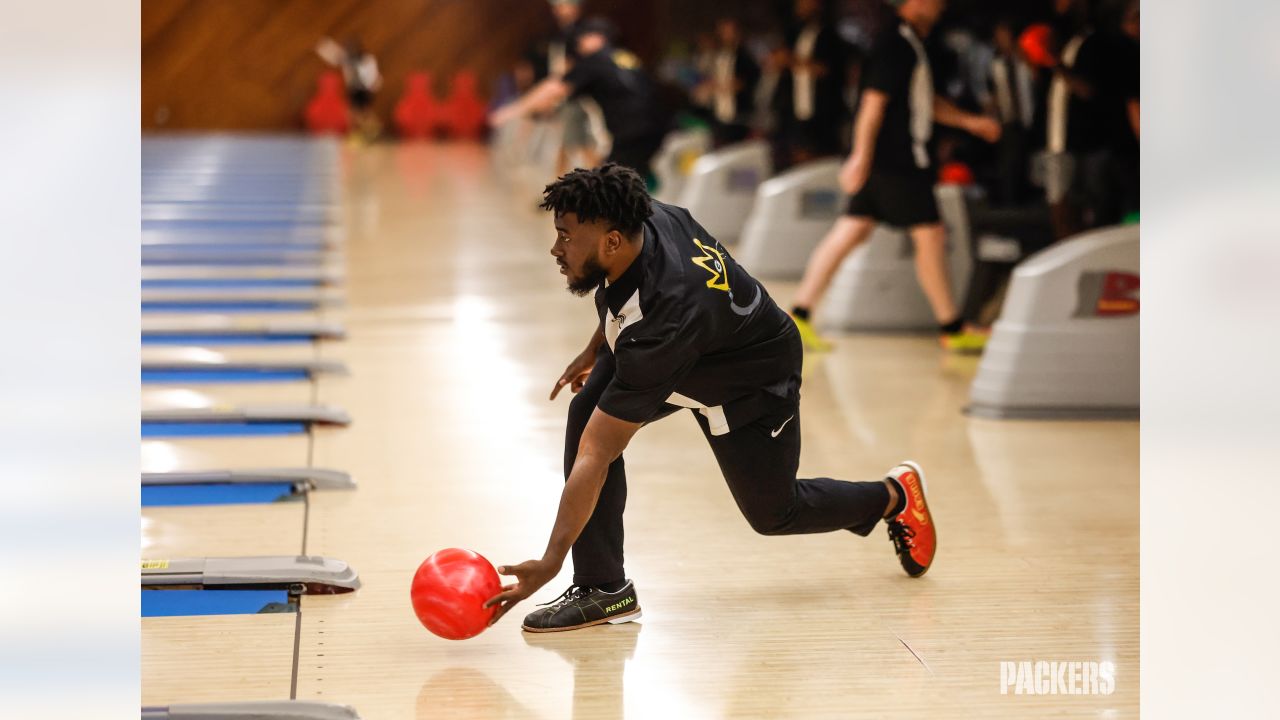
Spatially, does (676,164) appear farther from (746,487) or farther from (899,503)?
(746,487)

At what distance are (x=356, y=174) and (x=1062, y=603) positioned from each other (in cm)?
1618

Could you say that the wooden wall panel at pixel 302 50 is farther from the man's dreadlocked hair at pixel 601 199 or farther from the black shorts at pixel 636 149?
the man's dreadlocked hair at pixel 601 199

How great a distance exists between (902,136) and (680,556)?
347 centimetres

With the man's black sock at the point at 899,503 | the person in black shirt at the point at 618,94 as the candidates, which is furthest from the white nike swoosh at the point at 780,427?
the person in black shirt at the point at 618,94

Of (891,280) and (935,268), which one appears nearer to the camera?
(935,268)

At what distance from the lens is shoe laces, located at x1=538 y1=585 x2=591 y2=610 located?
11.3ft

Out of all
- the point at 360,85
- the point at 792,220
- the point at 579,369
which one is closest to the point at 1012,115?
the point at 792,220

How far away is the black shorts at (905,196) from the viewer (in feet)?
23.1

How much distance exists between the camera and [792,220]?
9805 millimetres

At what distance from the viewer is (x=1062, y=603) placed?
3680 mm

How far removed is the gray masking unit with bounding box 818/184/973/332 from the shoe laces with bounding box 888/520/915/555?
4.17 meters

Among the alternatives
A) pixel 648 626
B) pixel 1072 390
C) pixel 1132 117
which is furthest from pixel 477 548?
pixel 1132 117
